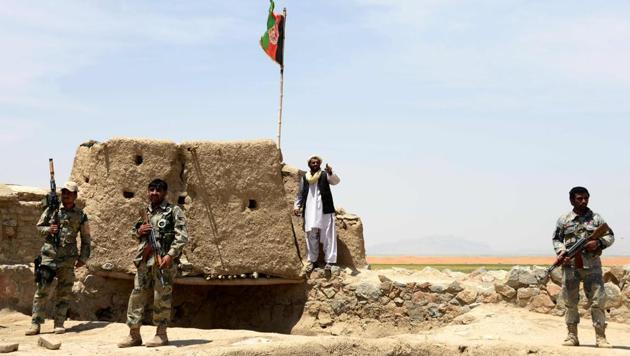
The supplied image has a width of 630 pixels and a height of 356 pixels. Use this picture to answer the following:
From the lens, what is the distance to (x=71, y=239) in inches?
332

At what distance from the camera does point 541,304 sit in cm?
964

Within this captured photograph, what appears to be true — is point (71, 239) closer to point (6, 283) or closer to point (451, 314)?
point (6, 283)

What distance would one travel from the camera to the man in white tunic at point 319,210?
10836 mm

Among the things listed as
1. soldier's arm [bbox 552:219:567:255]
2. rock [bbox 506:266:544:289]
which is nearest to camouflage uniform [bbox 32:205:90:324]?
soldier's arm [bbox 552:219:567:255]

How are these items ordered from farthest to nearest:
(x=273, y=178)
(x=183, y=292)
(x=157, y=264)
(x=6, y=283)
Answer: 1. (x=183, y=292)
2. (x=273, y=178)
3. (x=6, y=283)
4. (x=157, y=264)

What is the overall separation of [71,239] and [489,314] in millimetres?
5321

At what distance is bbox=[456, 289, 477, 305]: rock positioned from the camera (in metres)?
10.0

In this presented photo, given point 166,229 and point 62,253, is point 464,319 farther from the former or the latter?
point 62,253

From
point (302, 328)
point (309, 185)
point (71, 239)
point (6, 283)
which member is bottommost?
point (302, 328)

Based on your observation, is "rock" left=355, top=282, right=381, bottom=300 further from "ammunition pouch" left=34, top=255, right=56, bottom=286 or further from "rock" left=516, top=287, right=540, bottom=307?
"ammunition pouch" left=34, top=255, right=56, bottom=286

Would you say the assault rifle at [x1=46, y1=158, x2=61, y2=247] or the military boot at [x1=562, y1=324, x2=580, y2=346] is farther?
the assault rifle at [x1=46, y1=158, x2=61, y2=247]

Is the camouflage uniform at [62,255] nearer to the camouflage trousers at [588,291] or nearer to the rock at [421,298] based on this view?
the rock at [421,298]

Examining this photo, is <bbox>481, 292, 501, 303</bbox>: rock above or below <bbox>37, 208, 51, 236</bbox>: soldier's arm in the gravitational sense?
below

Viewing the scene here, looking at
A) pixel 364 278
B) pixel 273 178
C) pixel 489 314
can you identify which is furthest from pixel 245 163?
pixel 489 314
